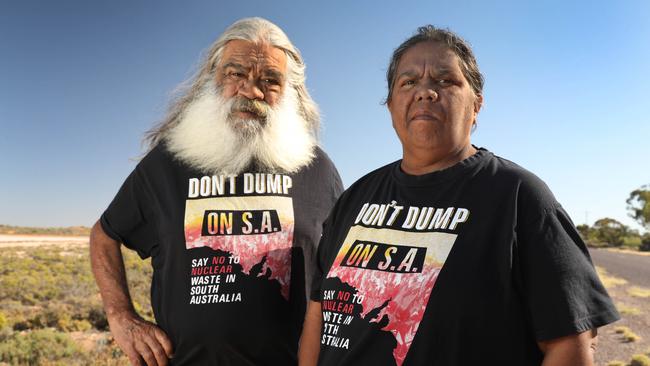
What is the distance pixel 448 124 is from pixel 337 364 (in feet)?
3.60

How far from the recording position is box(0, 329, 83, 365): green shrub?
10.8 meters

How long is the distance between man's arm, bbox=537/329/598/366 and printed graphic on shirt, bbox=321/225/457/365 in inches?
18.2

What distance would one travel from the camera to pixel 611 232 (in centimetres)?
5591

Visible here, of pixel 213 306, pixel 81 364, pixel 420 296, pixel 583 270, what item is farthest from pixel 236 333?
pixel 81 364

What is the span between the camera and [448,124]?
2.34 m

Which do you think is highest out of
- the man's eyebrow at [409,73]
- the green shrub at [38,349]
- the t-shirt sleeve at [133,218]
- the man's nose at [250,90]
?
the man's nose at [250,90]

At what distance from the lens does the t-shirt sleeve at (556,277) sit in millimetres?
1885

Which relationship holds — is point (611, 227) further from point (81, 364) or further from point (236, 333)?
point (236, 333)

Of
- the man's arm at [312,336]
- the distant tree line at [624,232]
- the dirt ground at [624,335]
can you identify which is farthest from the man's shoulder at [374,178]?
the distant tree line at [624,232]

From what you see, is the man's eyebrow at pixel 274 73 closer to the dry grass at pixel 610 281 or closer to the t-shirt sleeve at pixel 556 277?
the t-shirt sleeve at pixel 556 277

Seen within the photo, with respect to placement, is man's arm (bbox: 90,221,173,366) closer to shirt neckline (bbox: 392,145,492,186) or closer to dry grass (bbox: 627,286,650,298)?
shirt neckline (bbox: 392,145,492,186)

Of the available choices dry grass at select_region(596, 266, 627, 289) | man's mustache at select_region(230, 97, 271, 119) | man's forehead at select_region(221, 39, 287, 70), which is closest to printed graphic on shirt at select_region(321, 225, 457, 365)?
man's mustache at select_region(230, 97, 271, 119)

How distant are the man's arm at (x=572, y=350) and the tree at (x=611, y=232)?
5833cm

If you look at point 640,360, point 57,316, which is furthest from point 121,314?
point 640,360
